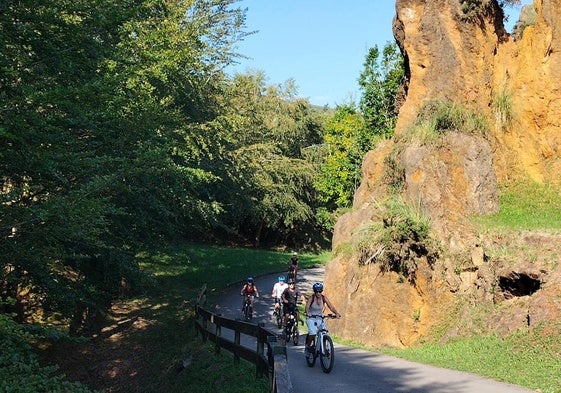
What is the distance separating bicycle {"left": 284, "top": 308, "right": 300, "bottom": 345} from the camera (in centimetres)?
1709

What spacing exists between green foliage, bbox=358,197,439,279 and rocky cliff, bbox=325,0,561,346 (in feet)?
0.22

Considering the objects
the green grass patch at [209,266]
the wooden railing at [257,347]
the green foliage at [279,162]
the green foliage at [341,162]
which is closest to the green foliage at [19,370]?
the wooden railing at [257,347]

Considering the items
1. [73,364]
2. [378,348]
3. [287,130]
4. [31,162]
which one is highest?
[287,130]

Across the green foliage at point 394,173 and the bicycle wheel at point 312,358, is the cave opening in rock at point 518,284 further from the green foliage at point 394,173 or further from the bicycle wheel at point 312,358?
the bicycle wheel at point 312,358

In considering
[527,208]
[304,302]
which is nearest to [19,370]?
[304,302]

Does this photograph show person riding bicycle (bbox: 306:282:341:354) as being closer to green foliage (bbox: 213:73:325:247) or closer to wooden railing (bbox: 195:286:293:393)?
wooden railing (bbox: 195:286:293:393)

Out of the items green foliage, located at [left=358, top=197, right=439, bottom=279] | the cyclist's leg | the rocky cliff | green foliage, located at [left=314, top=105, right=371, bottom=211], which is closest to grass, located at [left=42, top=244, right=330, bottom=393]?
the cyclist's leg

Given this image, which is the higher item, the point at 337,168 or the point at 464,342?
the point at 337,168

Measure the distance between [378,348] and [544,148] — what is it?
987 centimetres

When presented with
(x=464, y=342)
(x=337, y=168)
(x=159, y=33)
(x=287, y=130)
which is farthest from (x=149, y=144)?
(x=287, y=130)

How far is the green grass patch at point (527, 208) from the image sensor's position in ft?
59.3

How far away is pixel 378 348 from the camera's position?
17109mm

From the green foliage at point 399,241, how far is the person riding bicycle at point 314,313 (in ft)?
17.2

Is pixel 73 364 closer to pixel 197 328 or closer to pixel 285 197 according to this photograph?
pixel 197 328
